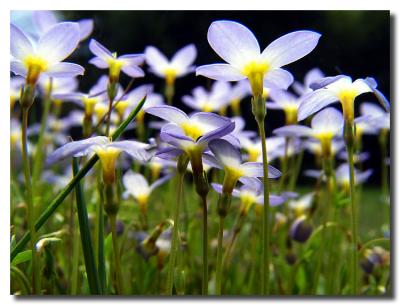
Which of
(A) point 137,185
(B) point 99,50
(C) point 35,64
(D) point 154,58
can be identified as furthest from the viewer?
(D) point 154,58

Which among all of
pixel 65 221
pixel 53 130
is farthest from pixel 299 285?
pixel 53 130

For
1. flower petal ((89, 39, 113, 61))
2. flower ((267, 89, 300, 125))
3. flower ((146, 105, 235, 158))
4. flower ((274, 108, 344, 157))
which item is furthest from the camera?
flower ((267, 89, 300, 125))

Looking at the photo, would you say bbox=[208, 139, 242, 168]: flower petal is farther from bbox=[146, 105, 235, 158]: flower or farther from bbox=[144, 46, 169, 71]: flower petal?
bbox=[144, 46, 169, 71]: flower petal

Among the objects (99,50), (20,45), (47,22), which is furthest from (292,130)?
(47,22)

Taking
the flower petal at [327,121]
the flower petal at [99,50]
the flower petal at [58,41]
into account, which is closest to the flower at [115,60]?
the flower petal at [99,50]

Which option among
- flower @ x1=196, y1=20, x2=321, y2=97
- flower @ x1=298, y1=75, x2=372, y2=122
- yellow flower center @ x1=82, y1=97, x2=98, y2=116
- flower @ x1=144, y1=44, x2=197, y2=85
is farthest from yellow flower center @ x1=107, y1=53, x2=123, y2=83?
flower @ x1=144, y1=44, x2=197, y2=85

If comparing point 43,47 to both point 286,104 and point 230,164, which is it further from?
point 286,104
